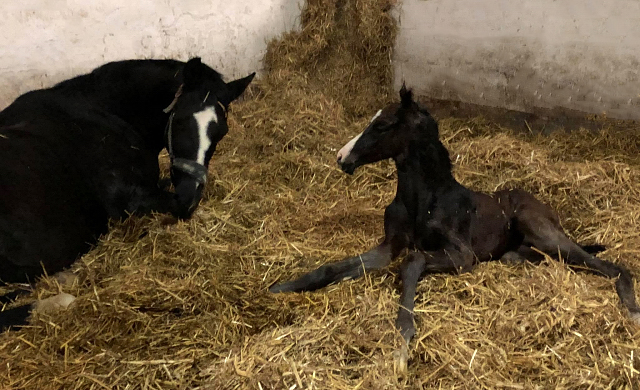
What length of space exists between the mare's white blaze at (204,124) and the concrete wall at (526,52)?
2866 mm

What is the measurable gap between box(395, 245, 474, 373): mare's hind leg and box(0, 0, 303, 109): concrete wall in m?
3.43

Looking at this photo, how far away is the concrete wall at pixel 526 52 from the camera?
12.7ft

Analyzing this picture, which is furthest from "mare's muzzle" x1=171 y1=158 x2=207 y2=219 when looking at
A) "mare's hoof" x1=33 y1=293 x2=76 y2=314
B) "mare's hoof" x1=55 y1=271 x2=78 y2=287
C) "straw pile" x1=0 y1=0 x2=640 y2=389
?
"mare's hoof" x1=33 y1=293 x2=76 y2=314

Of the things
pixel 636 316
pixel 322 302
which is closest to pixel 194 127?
pixel 322 302

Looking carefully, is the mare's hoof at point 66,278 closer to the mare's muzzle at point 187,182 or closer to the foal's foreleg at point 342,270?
the mare's muzzle at point 187,182

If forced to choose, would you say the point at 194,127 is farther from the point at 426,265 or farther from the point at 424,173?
the point at 426,265

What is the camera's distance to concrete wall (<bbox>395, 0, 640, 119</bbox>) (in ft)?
12.7

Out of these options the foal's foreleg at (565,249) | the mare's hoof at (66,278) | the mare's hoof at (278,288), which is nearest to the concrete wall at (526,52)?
the foal's foreleg at (565,249)

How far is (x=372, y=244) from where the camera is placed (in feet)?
9.20

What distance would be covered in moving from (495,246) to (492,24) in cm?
268

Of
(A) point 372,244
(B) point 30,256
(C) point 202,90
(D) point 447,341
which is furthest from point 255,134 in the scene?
(D) point 447,341

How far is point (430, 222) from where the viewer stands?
2465 mm

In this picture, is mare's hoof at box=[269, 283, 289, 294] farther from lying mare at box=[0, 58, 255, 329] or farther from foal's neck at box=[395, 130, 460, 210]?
lying mare at box=[0, 58, 255, 329]

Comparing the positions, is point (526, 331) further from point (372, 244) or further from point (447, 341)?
point (372, 244)
